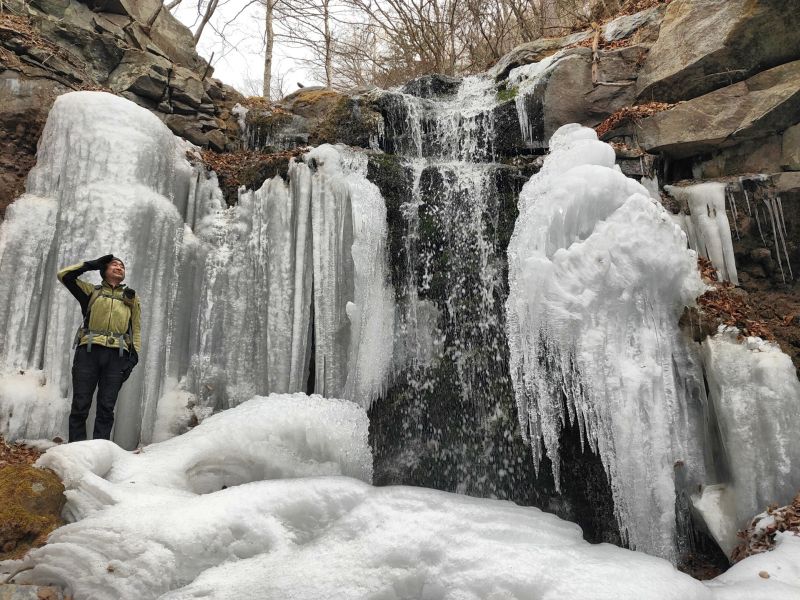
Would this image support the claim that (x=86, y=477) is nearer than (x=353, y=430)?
Yes

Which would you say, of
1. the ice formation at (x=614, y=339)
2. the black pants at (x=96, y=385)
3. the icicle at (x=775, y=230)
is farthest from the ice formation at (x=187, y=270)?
the icicle at (x=775, y=230)

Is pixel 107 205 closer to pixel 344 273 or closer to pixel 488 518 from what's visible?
pixel 344 273

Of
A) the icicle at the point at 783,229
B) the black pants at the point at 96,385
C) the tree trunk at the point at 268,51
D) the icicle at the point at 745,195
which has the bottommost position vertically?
the black pants at the point at 96,385

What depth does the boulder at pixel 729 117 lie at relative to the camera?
212 inches

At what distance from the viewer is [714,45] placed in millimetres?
5961

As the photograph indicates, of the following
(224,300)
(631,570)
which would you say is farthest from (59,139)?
(631,570)

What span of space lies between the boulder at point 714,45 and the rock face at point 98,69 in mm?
5933

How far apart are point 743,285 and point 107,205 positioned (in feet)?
20.7

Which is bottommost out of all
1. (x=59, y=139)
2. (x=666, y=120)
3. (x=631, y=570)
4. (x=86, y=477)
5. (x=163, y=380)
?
(x=631, y=570)

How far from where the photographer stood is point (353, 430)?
4.32 m

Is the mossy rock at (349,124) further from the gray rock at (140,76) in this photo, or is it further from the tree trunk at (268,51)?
the tree trunk at (268,51)

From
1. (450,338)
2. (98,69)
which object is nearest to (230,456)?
(450,338)

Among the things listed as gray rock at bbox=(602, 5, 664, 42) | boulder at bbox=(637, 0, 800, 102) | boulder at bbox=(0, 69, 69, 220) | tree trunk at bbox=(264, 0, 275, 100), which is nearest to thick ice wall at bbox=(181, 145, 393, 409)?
boulder at bbox=(0, 69, 69, 220)

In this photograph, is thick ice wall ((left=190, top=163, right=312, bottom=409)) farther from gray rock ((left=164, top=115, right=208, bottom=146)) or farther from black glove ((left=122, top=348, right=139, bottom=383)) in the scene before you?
gray rock ((left=164, top=115, right=208, bottom=146))
